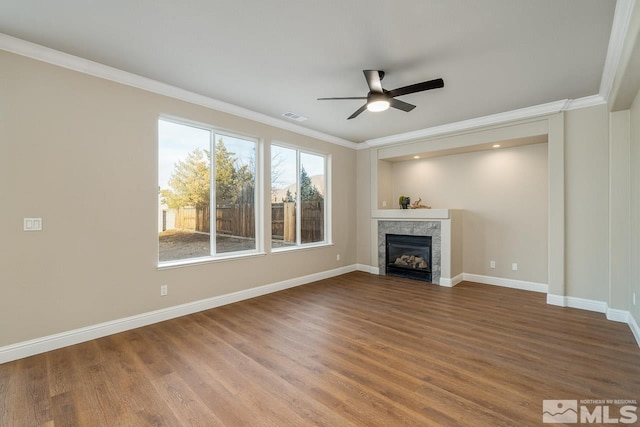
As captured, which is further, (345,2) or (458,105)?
(458,105)

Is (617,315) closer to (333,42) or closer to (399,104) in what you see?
(399,104)

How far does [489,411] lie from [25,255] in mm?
4080

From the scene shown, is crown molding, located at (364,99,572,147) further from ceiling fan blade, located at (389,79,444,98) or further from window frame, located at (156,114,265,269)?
window frame, located at (156,114,265,269)

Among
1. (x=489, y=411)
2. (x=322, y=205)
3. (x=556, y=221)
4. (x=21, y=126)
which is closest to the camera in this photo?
(x=489, y=411)

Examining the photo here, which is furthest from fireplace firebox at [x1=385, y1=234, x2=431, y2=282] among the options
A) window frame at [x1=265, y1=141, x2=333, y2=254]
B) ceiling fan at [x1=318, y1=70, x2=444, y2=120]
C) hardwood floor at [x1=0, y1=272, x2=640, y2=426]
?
ceiling fan at [x1=318, y1=70, x2=444, y2=120]

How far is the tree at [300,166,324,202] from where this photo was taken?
568 cm

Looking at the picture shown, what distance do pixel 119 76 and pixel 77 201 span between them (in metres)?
1.44

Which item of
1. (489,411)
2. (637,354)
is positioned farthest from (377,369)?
(637,354)

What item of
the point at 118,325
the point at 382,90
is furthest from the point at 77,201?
the point at 382,90

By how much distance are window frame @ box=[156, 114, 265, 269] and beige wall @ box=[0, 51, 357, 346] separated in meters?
0.11

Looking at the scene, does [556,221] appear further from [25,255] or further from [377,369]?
[25,255]

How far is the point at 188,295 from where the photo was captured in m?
3.85

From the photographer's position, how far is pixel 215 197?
4.27 m

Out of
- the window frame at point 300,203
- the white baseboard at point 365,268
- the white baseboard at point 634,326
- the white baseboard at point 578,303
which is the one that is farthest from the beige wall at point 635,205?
the window frame at point 300,203
